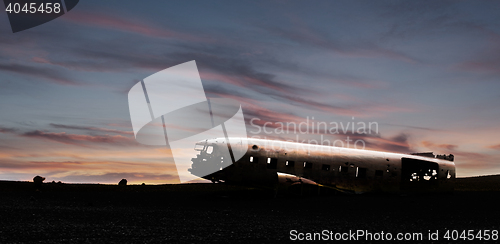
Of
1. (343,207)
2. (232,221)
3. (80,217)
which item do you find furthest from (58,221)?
(343,207)

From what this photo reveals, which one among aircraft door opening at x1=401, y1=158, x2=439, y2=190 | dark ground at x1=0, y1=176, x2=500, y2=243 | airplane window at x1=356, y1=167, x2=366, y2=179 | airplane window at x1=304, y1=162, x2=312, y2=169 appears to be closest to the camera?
dark ground at x1=0, y1=176, x2=500, y2=243

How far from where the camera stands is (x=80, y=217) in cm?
1956

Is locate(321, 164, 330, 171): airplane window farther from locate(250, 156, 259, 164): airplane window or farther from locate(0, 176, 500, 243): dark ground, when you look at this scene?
locate(250, 156, 259, 164): airplane window

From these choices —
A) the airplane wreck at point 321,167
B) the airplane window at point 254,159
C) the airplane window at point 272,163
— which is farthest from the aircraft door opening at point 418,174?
the airplane window at point 254,159

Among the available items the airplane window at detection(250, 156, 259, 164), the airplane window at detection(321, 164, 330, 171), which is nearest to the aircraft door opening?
the airplane window at detection(321, 164, 330, 171)

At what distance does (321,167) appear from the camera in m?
33.1

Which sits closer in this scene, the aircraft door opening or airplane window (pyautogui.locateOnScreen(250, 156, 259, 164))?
airplane window (pyautogui.locateOnScreen(250, 156, 259, 164))

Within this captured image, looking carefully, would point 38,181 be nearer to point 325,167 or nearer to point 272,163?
point 272,163

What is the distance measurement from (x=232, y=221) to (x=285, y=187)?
1216cm

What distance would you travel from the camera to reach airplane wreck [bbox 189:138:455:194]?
3117 cm

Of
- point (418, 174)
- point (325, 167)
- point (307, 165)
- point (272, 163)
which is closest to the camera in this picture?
point (272, 163)

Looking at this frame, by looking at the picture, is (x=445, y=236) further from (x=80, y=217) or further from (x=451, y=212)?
(x=80, y=217)

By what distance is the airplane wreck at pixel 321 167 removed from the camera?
31.2 meters

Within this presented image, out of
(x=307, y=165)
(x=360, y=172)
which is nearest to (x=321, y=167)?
(x=307, y=165)
